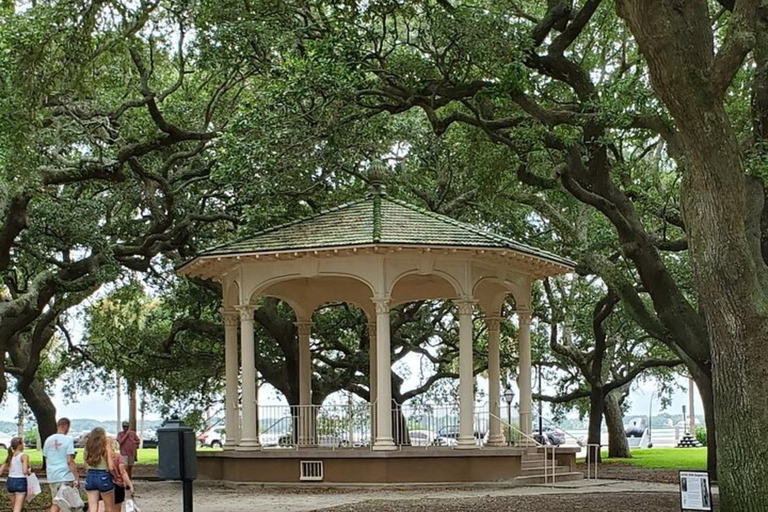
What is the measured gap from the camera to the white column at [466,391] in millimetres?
22703

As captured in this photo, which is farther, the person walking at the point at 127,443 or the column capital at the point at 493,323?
the column capital at the point at 493,323

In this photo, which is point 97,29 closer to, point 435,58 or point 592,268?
point 435,58

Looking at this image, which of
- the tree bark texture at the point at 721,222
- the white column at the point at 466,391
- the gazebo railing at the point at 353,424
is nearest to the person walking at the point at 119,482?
the tree bark texture at the point at 721,222

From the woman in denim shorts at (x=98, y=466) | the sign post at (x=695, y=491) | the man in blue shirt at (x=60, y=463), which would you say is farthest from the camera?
the man in blue shirt at (x=60, y=463)

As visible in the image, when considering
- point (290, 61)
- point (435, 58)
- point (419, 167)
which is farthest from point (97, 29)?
point (419, 167)

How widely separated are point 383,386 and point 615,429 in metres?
20.0

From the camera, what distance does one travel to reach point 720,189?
46.0 feet

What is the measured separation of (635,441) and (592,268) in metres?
46.5

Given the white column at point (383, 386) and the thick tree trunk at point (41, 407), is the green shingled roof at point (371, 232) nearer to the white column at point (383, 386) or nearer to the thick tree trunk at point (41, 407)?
the white column at point (383, 386)

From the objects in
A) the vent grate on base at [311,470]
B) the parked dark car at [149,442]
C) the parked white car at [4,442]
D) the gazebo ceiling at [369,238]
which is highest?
the gazebo ceiling at [369,238]

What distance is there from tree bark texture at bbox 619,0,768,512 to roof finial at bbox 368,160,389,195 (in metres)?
11.0

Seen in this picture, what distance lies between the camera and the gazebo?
22.6m

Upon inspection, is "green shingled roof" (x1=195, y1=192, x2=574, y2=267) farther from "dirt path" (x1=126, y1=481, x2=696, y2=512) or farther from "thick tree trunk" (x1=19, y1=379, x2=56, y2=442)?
"thick tree trunk" (x1=19, y1=379, x2=56, y2=442)

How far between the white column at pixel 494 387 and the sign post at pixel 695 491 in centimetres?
1270
